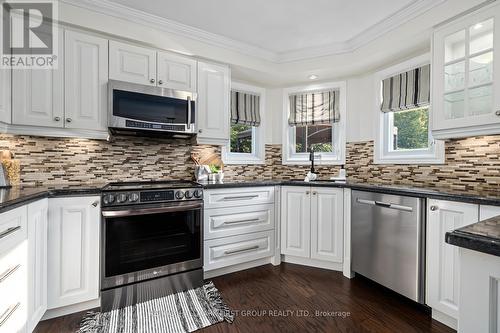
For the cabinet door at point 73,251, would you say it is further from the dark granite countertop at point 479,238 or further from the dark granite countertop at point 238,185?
the dark granite countertop at point 479,238

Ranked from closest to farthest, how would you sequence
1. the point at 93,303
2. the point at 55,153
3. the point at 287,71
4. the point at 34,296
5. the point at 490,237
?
the point at 490,237 < the point at 34,296 < the point at 93,303 < the point at 55,153 < the point at 287,71

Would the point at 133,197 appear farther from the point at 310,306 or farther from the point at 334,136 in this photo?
the point at 334,136

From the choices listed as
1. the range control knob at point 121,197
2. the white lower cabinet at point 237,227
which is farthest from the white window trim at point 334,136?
the range control knob at point 121,197

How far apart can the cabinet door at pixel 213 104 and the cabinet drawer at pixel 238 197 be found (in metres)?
0.65

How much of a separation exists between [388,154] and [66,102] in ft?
10.8

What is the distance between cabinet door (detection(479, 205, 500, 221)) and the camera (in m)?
1.53

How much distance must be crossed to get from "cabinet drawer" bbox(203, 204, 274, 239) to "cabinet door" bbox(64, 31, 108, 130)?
1310 millimetres

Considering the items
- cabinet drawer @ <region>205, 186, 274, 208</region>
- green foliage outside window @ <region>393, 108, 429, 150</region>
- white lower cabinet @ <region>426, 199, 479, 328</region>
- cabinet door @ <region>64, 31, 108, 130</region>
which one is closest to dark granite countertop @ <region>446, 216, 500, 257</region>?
white lower cabinet @ <region>426, 199, 479, 328</region>

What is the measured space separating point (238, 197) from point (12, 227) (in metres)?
1.73

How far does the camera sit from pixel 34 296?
1622mm

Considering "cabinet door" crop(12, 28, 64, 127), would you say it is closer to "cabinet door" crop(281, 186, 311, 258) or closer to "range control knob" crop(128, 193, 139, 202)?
"range control knob" crop(128, 193, 139, 202)

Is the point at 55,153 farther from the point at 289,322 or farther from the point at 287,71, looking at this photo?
the point at 287,71

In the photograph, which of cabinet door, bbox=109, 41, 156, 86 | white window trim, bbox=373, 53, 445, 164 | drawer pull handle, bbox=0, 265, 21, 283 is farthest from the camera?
white window trim, bbox=373, 53, 445, 164

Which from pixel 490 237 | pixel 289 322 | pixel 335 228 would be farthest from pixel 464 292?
pixel 335 228
